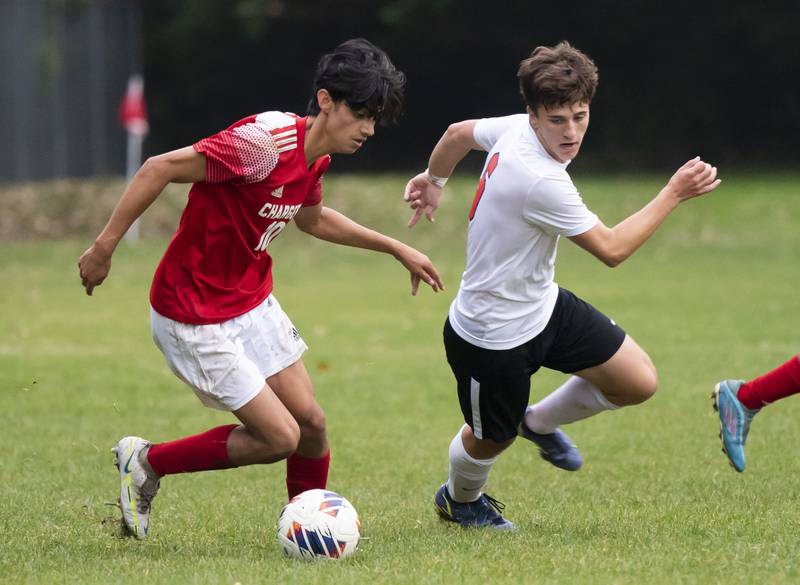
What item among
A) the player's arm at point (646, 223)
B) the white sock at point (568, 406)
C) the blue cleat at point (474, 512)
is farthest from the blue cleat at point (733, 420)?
the player's arm at point (646, 223)

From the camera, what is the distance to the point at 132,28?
1046 inches

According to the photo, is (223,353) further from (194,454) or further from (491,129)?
(491,129)

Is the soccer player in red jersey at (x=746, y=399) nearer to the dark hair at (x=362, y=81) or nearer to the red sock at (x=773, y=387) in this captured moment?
the red sock at (x=773, y=387)

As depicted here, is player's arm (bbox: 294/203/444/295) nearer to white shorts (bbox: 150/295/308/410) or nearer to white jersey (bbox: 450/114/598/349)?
white jersey (bbox: 450/114/598/349)

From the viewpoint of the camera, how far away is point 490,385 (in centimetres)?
502

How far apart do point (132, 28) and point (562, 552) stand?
77.5 feet

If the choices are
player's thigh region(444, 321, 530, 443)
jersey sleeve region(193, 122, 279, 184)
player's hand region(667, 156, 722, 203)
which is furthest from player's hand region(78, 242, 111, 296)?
player's hand region(667, 156, 722, 203)

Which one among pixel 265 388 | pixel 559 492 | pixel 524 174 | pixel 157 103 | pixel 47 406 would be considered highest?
pixel 524 174

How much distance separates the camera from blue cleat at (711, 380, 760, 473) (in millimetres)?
5742

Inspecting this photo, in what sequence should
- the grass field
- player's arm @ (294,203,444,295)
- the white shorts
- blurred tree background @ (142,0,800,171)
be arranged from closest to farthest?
the grass field, the white shorts, player's arm @ (294,203,444,295), blurred tree background @ (142,0,800,171)

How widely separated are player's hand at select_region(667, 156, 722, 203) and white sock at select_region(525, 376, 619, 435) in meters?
1.04

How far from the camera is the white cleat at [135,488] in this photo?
5.00 meters

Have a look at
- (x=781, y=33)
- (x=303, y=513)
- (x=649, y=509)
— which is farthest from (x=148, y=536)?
(x=781, y=33)

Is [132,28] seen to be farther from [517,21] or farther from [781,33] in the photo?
[781,33]
